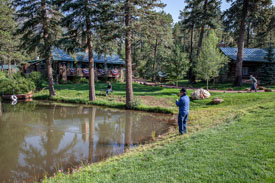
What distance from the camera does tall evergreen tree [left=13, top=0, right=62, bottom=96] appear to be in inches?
754

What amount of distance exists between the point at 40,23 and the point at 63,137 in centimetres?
1543

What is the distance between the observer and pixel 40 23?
65.2 feet

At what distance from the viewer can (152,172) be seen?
4621mm

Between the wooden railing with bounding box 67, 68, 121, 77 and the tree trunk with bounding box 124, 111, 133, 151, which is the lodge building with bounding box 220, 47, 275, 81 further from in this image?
the tree trunk with bounding box 124, 111, 133, 151

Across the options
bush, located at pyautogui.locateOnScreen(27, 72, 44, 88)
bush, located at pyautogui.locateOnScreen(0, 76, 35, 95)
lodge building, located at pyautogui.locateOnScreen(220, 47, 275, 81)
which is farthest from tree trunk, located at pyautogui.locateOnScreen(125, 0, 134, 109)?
lodge building, located at pyautogui.locateOnScreen(220, 47, 275, 81)

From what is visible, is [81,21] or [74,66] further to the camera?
[74,66]

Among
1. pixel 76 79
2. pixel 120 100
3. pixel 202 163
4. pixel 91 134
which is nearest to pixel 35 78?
pixel 76 79

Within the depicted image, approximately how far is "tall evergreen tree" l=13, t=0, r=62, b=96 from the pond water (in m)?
8.01

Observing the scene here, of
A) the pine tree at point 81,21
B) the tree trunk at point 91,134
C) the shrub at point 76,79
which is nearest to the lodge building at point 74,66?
the shrub at point 76,79

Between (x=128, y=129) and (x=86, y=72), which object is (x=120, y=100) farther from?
(x=86, y=72)

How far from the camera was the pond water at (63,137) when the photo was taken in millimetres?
6348

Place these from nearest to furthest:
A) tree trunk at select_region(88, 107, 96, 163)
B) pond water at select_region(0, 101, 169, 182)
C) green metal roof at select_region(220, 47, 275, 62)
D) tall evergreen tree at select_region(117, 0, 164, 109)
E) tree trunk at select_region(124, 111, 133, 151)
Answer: pond water at select_region(0, 101, 169, 182) → tree trunk at select_region(88, 107, 96, 163) → tree trunk at select_region(124, 111, 133, 151) → tall evergreen tree at select_region(117, 0, 164, 109) → green metal roof at select_region(220, 47, 275, 62)

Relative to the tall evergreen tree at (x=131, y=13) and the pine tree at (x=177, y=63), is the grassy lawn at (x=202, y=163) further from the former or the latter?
the pine tree at (x=177, y=63)

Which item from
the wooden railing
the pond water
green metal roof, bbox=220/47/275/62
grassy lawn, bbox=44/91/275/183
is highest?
green metal roof, bbox=220/47/275/62
